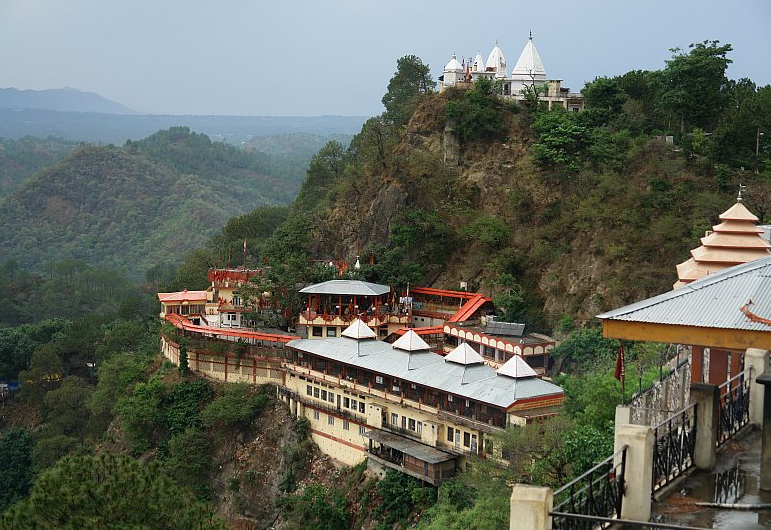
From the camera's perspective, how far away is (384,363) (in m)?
30.3

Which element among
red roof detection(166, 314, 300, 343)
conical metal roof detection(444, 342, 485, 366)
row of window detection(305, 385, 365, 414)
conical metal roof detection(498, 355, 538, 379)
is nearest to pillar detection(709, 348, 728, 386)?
conical metal roof detection(498, 355, 538, 379)

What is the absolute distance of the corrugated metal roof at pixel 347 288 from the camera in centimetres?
3578

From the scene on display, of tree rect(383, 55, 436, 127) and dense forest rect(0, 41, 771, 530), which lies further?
tree rect(383, 55, 436, 127)

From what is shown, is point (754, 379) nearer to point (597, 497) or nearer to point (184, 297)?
point (597, 497)

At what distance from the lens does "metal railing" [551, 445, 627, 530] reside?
780cm

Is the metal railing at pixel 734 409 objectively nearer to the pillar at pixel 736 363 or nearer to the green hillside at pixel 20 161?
the pillar at pixel 736 363

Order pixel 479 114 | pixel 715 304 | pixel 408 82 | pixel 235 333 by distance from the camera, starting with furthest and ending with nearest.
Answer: pixel 408 82
pixel 479 114
pixel 235 333
pixel 715 304

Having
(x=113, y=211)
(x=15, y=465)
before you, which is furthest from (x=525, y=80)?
(x=113, y=211)

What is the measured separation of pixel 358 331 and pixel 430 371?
13.8 feet

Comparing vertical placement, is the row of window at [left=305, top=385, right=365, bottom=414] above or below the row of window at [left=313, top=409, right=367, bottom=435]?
above

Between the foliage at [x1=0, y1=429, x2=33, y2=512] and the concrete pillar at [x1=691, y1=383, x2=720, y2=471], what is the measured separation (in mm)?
36484

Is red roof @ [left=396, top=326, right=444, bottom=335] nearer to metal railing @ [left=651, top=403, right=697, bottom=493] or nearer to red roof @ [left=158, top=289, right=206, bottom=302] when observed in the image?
red roof @ [left=158, top=289, right=206, bottom=302]

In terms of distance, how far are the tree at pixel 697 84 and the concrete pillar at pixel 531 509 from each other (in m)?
32.6

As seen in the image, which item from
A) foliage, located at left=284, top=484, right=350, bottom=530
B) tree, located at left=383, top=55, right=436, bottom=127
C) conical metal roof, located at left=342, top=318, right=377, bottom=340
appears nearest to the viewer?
foliage, located at left=284, top=484, right=350, bottom=530
